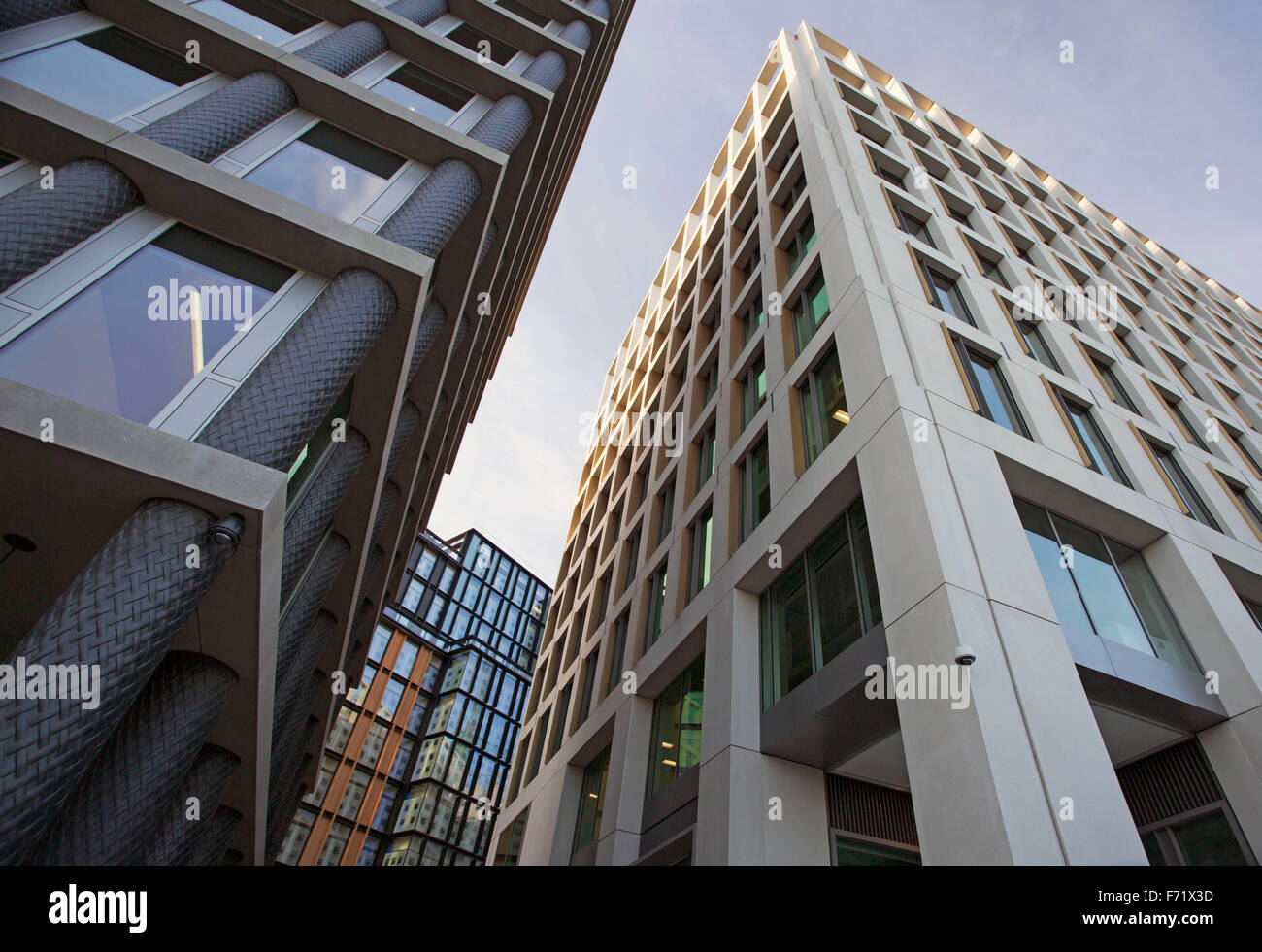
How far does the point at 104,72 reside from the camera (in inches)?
328

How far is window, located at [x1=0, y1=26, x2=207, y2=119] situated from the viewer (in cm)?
764

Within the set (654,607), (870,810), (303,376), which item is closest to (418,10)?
(303,376)

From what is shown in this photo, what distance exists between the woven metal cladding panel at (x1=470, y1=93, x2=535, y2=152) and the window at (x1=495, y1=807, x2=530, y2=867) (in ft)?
53.8

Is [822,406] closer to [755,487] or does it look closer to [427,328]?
[755,487]

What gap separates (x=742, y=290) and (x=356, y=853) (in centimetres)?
3802

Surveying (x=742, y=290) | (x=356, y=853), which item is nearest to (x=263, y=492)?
(x=742, y=290)

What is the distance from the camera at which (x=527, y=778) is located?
20.1 m

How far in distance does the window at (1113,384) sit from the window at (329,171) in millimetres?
13785

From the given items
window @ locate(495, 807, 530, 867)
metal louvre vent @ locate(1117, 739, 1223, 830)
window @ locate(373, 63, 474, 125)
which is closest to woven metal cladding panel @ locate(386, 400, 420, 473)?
window @ locate(373, 63, 474, 125)

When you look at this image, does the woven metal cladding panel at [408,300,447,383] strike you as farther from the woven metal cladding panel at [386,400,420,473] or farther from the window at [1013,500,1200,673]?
the window at [1013,500,1200,673]
